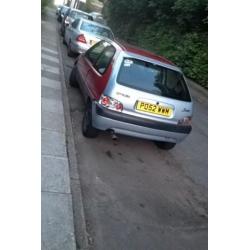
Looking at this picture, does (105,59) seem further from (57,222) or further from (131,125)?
(57,222)

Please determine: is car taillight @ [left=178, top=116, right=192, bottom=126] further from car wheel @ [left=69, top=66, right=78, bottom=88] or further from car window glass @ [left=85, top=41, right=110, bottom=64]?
car wheel @ [left=69, top=66, right=78, bottom=88]

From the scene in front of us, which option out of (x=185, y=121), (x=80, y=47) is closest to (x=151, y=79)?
(x=185, y=121)

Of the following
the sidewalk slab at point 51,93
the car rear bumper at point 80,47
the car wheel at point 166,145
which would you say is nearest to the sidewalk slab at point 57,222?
the car wheel at point 166,145

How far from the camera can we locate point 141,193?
441cm

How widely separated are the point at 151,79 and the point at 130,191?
1722 mm

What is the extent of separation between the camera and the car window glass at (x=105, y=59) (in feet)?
17.9

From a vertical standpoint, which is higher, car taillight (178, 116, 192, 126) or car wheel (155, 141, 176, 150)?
car taillight (178, 116, 192, 126)

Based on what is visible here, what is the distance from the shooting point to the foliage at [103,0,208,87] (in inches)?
483

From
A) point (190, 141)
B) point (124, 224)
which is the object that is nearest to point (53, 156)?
point (124, 224)

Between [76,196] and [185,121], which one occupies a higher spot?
[185,121]

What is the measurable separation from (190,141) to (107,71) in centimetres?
268

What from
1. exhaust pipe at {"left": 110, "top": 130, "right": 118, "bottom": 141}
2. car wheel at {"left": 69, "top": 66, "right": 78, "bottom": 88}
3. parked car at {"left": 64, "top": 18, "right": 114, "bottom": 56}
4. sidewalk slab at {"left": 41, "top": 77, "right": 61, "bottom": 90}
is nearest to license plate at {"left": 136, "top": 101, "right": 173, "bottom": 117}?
exhaust pipe at {"left": 110, "top": 130, "right": 118, "bottom": 141}

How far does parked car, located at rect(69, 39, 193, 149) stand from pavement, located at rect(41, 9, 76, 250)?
62 centimetres
